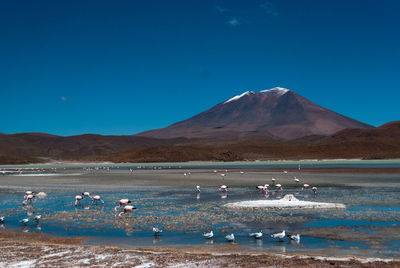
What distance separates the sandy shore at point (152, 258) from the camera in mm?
10586

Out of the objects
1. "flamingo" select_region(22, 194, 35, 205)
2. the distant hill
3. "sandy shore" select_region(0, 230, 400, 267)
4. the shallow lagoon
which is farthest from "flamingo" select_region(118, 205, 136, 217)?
the distant hill

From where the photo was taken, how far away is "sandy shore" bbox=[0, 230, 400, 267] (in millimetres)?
10586

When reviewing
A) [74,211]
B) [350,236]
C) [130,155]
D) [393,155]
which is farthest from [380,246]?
[130,155]

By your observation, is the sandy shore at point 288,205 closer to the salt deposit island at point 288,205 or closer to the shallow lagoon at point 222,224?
the salt deposit island at point 288,205

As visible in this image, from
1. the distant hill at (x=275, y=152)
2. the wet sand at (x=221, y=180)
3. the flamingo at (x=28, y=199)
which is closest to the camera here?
the flamingo at (x=28, y=199)

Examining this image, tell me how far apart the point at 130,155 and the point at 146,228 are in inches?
5398

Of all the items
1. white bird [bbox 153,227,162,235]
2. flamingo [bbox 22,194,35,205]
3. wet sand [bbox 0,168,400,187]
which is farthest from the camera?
wet sand [bbox 0,168,400,187]

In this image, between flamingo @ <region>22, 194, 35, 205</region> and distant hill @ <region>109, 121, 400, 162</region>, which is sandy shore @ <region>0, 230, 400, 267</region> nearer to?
flamingo @ <region>22, 194, 35, 205</region>

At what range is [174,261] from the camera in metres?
11.0

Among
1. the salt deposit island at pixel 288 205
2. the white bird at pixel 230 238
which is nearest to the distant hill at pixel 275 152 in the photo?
the salt deposit island at pixel 288 205

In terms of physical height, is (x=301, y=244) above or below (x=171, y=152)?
below

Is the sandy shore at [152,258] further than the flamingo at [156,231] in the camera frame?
No

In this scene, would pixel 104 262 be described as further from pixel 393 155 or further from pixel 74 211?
Answer: pixel 393 155

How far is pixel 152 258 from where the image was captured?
448 inches
